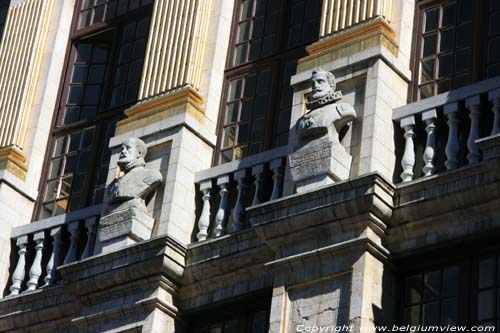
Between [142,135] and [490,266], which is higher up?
[142,135]

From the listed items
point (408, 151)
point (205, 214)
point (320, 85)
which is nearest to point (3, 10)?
point (205, 214)

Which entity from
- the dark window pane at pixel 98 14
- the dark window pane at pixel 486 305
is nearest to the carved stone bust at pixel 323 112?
the dark window pane at pixel 486 305

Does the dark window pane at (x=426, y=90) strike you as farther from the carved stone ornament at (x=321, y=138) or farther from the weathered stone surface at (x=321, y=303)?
the weathered stone surface at (x=321, y=303)

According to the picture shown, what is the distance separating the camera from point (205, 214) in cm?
2436

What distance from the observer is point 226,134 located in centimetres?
2552

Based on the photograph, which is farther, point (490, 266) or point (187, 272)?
point (187, 272)

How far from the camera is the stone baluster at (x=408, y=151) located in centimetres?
2219

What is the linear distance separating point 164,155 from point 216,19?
272 centimetres

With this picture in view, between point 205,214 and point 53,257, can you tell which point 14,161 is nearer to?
point 53,257

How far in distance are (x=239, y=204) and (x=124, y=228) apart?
183 cm

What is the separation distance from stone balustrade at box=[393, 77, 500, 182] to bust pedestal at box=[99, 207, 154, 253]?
4.25m

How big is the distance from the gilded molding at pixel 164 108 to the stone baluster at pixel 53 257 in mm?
1929

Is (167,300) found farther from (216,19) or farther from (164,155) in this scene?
(216,19)

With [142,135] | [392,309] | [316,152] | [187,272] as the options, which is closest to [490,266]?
[392,309]
